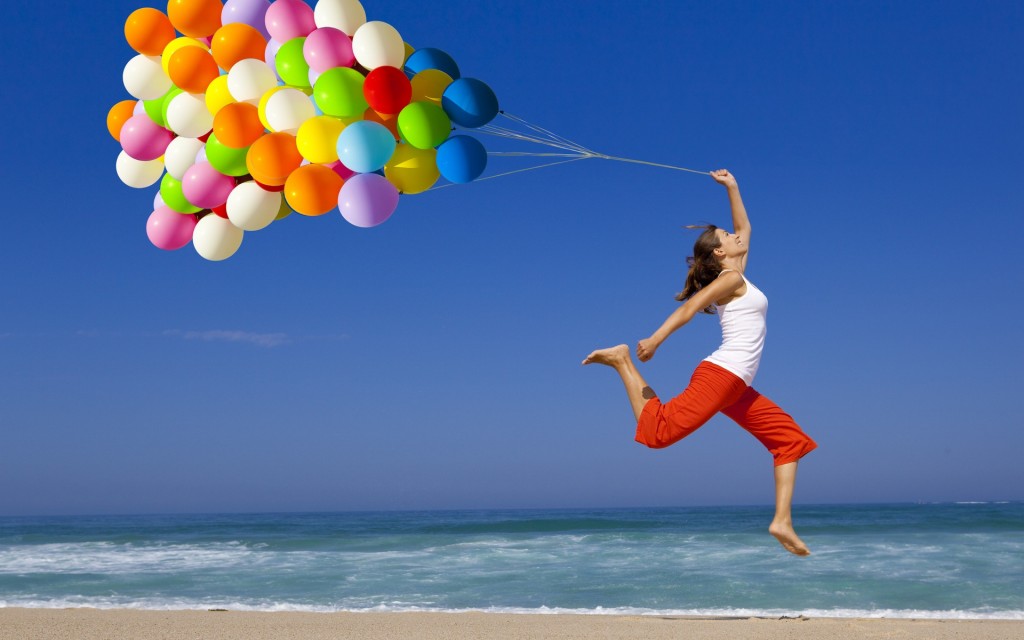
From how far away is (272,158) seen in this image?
4613 mm

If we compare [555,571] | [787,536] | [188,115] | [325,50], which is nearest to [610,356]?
[787,536]

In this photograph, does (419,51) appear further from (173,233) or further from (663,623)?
(663,623)

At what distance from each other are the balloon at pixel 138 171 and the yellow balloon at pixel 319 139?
135cm

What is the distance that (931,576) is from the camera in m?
12.3

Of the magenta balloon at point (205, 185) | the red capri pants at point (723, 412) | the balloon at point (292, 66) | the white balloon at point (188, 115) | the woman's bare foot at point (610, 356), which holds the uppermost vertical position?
the balloon at point (292, 66)

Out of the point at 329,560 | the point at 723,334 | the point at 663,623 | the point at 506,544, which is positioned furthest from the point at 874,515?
the point at 723,334

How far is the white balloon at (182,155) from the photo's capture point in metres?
5.11

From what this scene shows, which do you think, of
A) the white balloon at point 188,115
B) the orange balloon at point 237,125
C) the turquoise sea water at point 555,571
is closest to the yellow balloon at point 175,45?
the white balloon at point 188,115

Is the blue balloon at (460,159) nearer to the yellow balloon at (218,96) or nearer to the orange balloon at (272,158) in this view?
the orange balloon at (272,158)

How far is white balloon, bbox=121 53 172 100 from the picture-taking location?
5270 millimetres

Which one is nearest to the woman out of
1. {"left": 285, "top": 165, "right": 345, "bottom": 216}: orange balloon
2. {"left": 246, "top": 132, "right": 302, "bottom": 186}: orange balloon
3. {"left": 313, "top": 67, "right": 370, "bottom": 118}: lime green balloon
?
{"left": 285, "top": 165, "right": 345, "bottom": 216}: orange balloon

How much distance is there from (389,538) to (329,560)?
3659 millimetres

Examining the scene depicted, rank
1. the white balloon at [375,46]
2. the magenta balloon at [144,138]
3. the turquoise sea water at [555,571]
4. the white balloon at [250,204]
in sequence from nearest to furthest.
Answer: the white balloon at [375,46] < the white balloon at [250,204] < the magenta balloon at [144,138] < the turquoise sea water at [555,571]

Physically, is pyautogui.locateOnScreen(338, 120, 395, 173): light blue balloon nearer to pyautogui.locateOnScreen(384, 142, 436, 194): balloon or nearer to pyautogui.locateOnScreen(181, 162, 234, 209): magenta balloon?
pyautogui.locateOnScreen(384, 142, 436, 194): balloon
